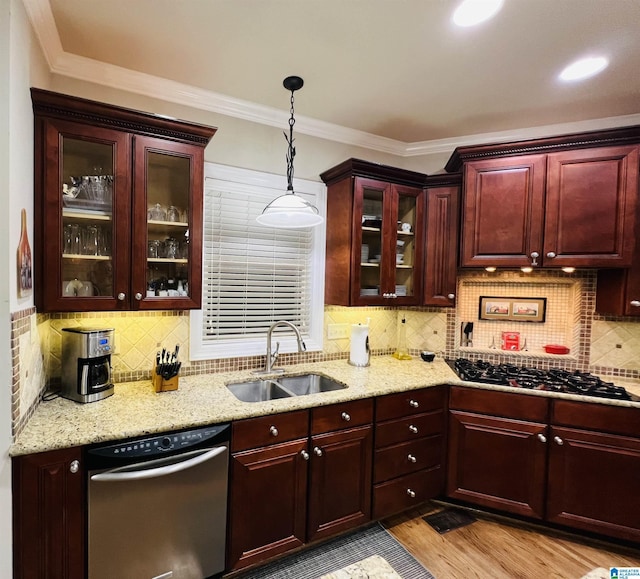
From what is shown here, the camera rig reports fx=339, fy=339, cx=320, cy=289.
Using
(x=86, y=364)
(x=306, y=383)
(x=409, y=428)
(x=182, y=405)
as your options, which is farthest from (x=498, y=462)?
(x=86, y=364)

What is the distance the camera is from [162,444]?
1.53 meters

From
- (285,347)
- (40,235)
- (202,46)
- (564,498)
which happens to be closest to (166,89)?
(202,46)

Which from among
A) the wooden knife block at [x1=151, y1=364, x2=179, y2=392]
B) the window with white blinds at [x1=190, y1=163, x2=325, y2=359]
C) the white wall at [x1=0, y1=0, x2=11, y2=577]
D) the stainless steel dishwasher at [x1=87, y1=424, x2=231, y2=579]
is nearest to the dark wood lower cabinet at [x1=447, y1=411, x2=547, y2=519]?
the window with white blinds at [x1=190, y1=163, x2=325, y2=359]

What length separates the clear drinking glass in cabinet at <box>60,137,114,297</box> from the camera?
5.46 ft

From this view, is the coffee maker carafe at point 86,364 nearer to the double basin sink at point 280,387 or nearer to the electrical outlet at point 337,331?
the double basin sink at point 280,387

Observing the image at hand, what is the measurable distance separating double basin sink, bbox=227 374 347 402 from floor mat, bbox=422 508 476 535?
1.13m

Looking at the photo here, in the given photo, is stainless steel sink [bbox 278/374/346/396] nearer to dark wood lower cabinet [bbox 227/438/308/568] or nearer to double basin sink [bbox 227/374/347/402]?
double basin sink [bbox 227/374/347/402]

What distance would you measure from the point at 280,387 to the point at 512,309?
1.98 meters

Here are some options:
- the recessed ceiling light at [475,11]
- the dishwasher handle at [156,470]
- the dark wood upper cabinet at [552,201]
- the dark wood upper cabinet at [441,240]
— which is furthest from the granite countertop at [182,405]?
the recessed ceiling light at [475,11]

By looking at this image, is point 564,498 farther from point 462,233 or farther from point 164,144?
point 164,144

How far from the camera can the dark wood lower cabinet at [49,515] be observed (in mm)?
1333

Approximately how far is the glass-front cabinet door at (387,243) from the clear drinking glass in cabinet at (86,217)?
155cm

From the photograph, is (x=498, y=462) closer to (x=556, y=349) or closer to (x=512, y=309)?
(x=556, y=349)

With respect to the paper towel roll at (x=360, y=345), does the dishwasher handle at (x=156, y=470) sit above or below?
below
